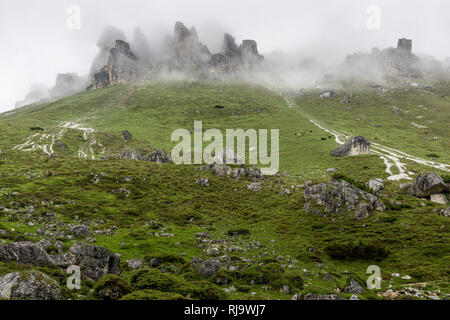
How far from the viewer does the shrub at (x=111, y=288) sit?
1517 cm

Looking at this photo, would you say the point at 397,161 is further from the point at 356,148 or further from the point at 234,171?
the point at 234,171

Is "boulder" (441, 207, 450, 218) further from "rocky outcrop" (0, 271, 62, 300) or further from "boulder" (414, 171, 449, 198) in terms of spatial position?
"rocky outcrop" (0, 271, 62, 300)

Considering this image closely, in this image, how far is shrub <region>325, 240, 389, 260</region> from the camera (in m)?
27.6

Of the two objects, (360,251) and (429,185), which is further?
(429,185)

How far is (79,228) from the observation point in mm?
29297

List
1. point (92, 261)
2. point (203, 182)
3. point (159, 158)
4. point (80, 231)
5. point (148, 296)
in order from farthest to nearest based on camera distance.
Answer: point (159, 158), point (203, 182), point (80, 231), point (92, 261), point (148, 296)

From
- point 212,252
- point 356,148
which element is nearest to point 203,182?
point 212,252

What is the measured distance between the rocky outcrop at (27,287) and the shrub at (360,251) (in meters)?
26.7

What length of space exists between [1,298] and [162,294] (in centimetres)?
757

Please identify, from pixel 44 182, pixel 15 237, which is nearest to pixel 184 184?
pixel 44 182

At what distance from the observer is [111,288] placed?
608 inches

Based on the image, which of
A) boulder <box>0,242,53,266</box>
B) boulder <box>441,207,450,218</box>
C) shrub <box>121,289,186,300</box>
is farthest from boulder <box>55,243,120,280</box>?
boulder <box>441,207,450,218</box>

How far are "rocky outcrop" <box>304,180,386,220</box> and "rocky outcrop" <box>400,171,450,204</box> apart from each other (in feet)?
40.1

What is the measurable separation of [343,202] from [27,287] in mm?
41420
